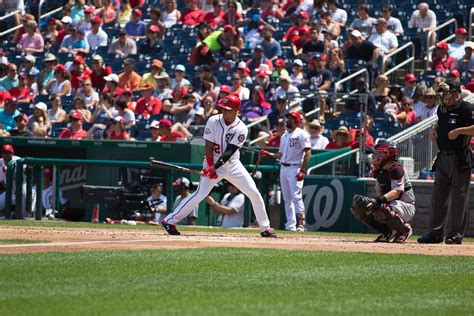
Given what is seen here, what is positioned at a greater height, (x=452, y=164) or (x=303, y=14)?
(x=303, y=14)

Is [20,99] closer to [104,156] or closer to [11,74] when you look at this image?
[11,74]

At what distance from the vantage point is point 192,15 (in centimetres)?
2569

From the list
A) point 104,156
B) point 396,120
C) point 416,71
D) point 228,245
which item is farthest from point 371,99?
point 228,245

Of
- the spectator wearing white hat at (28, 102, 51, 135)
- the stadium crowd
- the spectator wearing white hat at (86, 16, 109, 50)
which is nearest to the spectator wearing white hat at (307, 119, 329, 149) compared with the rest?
the stadium crowd

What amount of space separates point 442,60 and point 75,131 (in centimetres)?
697

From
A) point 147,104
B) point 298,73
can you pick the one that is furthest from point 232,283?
point 147,104

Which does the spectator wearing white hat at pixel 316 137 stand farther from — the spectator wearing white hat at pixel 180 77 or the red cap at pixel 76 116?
the red cap at pixel 76 116

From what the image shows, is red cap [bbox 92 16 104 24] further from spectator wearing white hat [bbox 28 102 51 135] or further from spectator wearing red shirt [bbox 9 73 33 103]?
spectator wearing white hat [bbox 28 102 51 135]

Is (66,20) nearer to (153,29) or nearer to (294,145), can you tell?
(153,29)

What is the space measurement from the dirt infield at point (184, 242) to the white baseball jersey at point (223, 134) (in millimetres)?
1061

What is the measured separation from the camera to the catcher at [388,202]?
1286cm

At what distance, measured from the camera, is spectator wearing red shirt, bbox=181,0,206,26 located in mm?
25531

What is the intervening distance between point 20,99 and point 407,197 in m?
12.8

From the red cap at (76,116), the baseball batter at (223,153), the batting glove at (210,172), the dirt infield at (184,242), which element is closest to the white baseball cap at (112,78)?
the red cap at (76,116)
